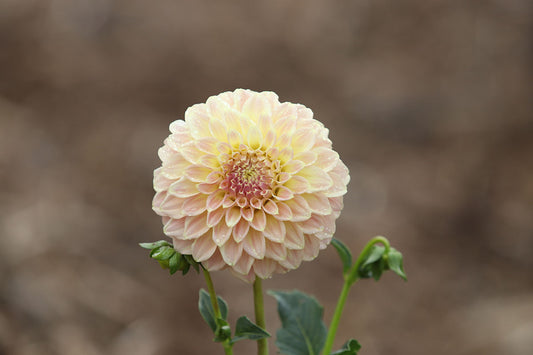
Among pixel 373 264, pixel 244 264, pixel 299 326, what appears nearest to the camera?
pixel 244 264

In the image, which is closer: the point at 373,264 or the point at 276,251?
the point at 276,251

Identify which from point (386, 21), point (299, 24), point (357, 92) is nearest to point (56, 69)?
point (299, 24)

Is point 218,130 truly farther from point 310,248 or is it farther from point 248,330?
point 248,330

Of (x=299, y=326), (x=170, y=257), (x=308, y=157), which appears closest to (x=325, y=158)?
(x=308, y=157)

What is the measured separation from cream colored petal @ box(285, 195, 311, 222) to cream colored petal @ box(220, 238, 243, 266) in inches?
4.5

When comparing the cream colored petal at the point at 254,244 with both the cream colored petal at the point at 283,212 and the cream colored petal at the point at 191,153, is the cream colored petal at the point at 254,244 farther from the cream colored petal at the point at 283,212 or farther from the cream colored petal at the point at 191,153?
the cream colored petal at the point at 191,153

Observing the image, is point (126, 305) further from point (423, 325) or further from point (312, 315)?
point (312, 315)

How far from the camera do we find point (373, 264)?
133 cm

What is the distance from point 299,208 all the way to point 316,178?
0.21ft

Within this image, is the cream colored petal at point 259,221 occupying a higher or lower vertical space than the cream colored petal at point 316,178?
lower

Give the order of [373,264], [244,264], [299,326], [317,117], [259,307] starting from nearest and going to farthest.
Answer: [244,264], [259,307], [373,264], [299,326], [317,117]

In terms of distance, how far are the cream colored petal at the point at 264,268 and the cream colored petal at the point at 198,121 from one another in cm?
27

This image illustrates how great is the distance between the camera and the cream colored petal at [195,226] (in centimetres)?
112

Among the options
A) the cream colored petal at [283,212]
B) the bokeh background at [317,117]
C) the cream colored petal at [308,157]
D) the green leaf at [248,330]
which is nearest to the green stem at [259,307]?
the green leaf at [248,330]
